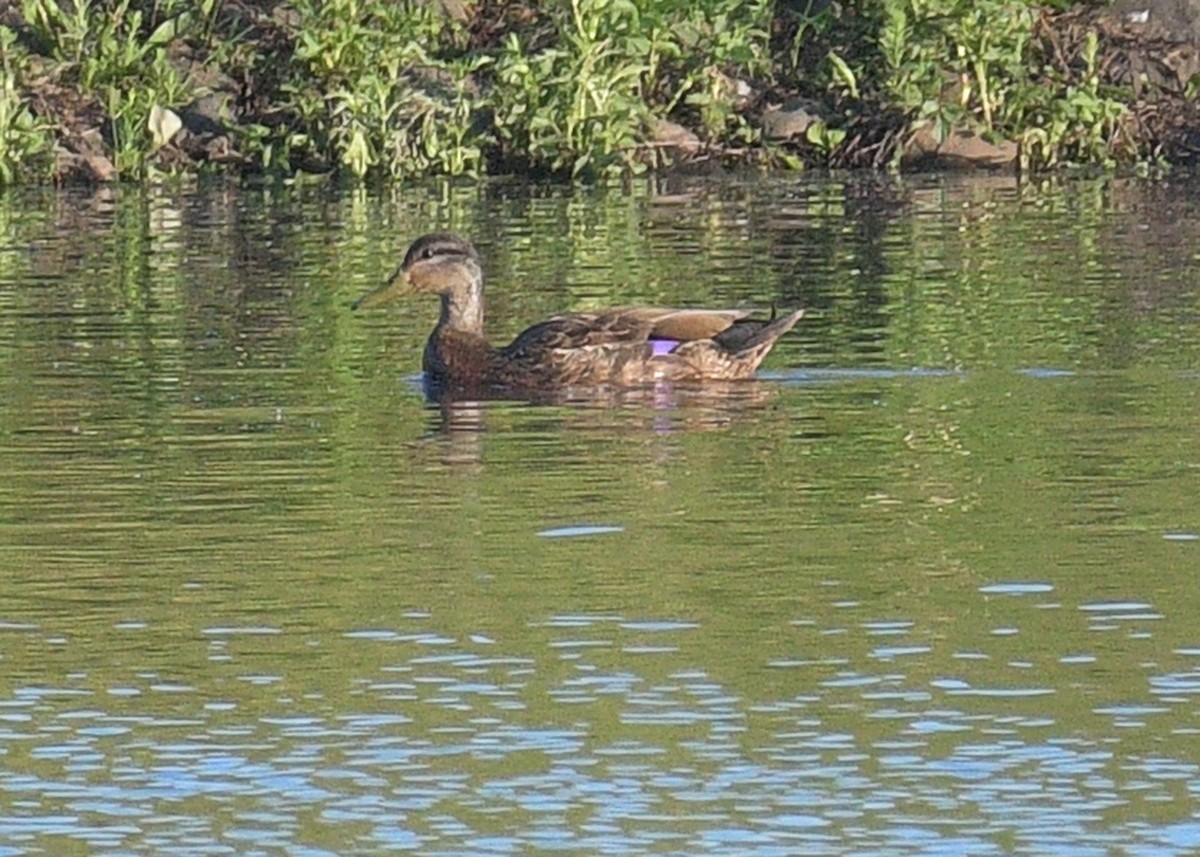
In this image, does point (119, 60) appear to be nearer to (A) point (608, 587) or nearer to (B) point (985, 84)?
(B) point (985, 84)

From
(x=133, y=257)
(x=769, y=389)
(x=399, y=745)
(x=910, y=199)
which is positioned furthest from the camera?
(x=910, y=199)

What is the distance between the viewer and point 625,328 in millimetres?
12609

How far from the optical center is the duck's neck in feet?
43.7

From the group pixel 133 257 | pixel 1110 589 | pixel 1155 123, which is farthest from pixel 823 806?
pixel 1155 123

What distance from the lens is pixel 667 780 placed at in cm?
642

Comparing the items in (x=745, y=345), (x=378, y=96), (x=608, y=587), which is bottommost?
(x=608, y=587)

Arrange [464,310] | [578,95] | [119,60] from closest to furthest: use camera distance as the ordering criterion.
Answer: [464,310] < [578,95] < [119,60]

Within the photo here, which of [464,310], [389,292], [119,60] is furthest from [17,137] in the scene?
[464,310]

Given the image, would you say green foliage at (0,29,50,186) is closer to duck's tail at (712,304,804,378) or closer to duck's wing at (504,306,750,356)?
duck's wing at (504,306,750,356)

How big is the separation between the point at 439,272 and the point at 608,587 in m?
5.58

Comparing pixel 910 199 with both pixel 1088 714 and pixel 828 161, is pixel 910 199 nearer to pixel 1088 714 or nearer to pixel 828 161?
pixel 828 161

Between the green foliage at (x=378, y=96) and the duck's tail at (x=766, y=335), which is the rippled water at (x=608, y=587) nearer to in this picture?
the duck's tail at (x=766, y=335)

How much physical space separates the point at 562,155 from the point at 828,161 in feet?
6.75

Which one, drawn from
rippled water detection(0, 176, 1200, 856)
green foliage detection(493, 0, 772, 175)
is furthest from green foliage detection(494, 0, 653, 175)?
rippled water detection(0, 176, 1200, 856)
